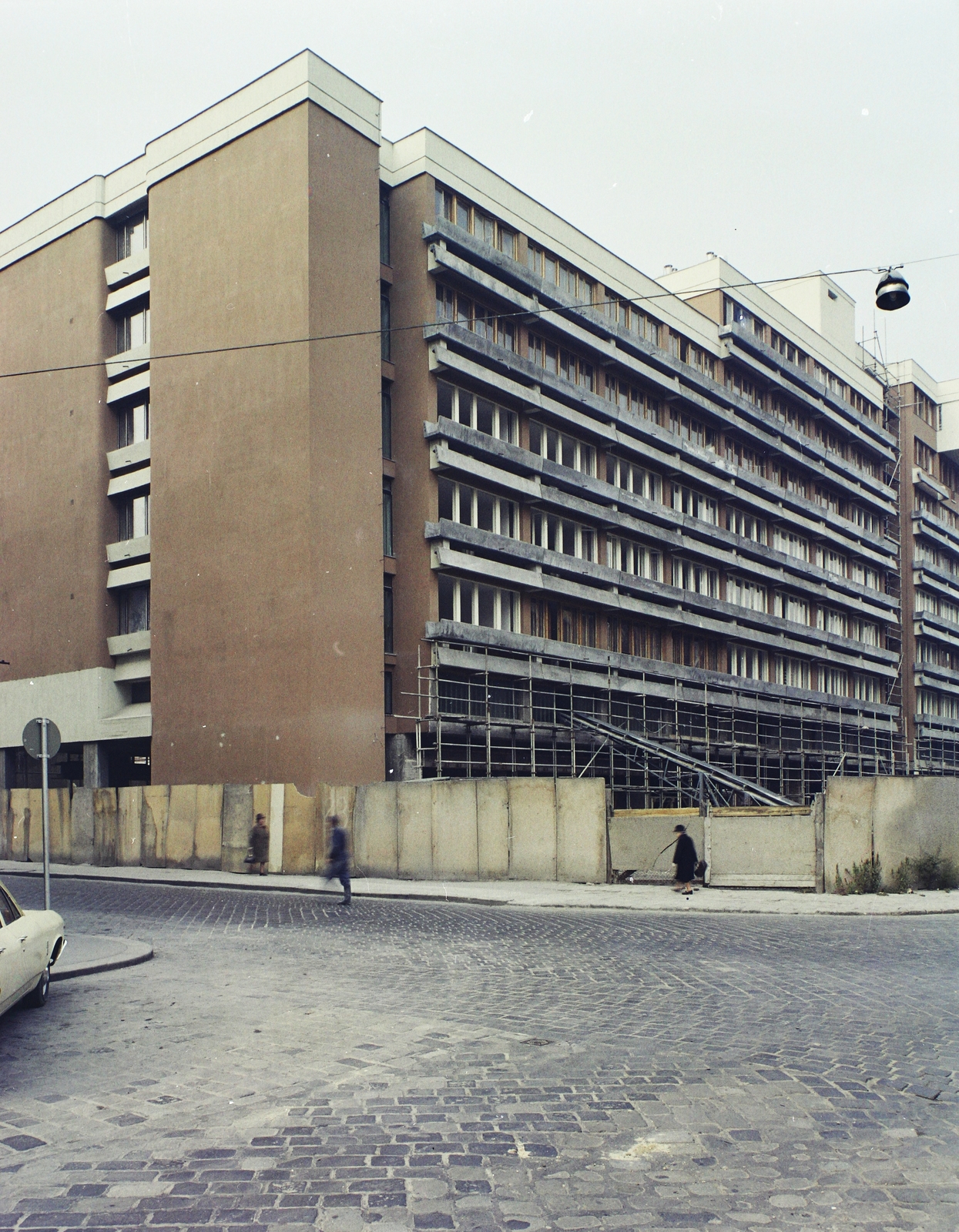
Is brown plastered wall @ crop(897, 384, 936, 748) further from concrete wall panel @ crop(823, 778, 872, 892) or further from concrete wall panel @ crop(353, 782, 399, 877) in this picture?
concrete wall panel @ crop(353, 782, 399, 877)

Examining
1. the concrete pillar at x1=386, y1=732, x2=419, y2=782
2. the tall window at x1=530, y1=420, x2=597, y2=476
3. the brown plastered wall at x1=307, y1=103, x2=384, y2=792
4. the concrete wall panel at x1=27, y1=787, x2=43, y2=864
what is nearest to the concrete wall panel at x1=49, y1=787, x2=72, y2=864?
the concrete wall panel at x1=27, y1=787, x2=43, y2=864

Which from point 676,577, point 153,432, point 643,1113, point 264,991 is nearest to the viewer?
point 643,1113

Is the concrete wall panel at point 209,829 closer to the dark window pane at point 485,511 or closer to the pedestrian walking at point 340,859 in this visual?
the pedestrian walking at point 340,859

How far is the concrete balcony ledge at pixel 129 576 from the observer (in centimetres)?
3705

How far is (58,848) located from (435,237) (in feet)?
71.7

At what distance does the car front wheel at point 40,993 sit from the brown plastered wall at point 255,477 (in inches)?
838

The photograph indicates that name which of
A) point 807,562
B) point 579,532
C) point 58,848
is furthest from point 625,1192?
point 807,562

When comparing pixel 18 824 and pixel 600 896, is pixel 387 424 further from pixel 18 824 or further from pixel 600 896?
pixel 600 896

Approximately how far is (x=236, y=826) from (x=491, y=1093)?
20934 millimetres

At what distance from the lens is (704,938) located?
13.7 meters

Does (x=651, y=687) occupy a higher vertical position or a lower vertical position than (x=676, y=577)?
lower

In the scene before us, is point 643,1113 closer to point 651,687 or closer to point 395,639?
point 395,639

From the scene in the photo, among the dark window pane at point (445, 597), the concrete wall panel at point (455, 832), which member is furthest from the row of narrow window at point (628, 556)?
the concrete wall panel at point (455, 832)

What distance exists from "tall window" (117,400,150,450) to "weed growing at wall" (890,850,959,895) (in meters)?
28.0
